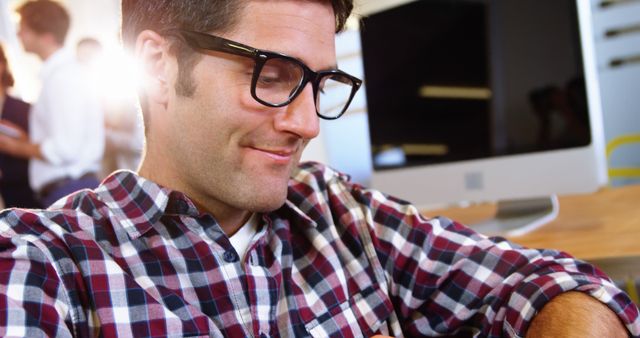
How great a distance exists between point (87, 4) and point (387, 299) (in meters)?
2.51

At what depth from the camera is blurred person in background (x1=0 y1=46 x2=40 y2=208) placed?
7.27 feet

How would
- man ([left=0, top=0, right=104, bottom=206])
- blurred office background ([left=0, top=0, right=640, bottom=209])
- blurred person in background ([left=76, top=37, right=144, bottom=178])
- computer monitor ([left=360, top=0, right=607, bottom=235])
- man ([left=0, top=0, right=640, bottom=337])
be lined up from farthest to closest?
blurred person in background ([left=76, top=37, right=144, bottom=178]) < man ([left=0, top=0, right=104, bottom=206]) < blurred office background ([left=0, top=0, right=640, bottom=209]) < computer monitor ([left=360, top=0, right=607, bottom=235]) < man ([left=0, top=0, right=640, bottom=337])

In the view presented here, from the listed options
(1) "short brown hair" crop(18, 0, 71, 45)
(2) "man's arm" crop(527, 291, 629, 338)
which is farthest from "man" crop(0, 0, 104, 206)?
(2) "man's arm" crop(527, 291, 629, 338)

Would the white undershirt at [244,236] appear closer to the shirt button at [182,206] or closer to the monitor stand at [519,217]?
the shirt button at [182,206]

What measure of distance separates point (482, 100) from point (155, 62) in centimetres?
83

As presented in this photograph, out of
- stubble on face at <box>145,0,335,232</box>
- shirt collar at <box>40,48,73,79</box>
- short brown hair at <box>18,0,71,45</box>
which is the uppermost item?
short brown hair at <box>18,0,71,45</box>

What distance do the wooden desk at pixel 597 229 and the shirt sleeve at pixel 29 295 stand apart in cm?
76

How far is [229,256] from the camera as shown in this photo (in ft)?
2.61

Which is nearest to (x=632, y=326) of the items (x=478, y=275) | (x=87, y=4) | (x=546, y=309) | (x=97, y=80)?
(x=546, y=309)

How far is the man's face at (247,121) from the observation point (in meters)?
0.82

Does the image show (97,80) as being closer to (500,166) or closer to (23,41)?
(23,41)

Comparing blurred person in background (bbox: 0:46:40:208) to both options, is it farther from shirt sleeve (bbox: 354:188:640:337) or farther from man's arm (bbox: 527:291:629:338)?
man's arm (bbox: 527:291:629:338)

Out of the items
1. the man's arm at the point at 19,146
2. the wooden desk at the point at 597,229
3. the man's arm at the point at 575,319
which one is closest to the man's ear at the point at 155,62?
the man's arm at the point at 575,319

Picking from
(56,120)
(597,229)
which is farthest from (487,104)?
(56,120)
